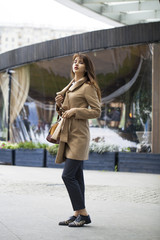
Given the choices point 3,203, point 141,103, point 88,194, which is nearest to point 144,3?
point 141,103

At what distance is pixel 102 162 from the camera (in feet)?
43.1

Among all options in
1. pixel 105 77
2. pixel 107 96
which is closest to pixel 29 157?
pixel 107 96

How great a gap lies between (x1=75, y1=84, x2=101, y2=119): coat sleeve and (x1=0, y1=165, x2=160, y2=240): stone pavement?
123cm

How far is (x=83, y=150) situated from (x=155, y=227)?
1169 millimetres

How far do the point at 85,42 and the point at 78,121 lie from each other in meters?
9.39

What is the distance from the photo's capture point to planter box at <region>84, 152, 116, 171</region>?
13.0 meters

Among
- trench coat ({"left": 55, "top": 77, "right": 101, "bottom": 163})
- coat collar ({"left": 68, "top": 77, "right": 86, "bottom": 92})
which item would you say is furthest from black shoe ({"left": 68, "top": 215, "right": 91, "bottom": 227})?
coat collar ({"left": 68, "top": 77, "right": 86, "bottom": 92})

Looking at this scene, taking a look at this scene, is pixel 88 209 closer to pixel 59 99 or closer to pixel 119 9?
pixel 59 99

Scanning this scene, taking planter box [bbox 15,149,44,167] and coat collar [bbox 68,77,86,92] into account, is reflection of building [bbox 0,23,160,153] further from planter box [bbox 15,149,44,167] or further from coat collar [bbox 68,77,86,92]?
coat collar [bbox 68,77,86,92]

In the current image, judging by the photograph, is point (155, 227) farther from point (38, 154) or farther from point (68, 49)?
point (68, 49)

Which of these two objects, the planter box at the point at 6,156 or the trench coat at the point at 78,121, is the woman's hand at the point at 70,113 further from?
the planter box at the point at 6,156

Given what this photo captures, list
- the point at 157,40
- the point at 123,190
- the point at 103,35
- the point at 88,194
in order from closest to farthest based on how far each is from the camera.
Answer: the point at 88,194, the point at 123,190, the point at 157,40, the point at 103,35

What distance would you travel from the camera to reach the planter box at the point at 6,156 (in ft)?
49.4

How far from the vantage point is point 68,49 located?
1485 centimetres
